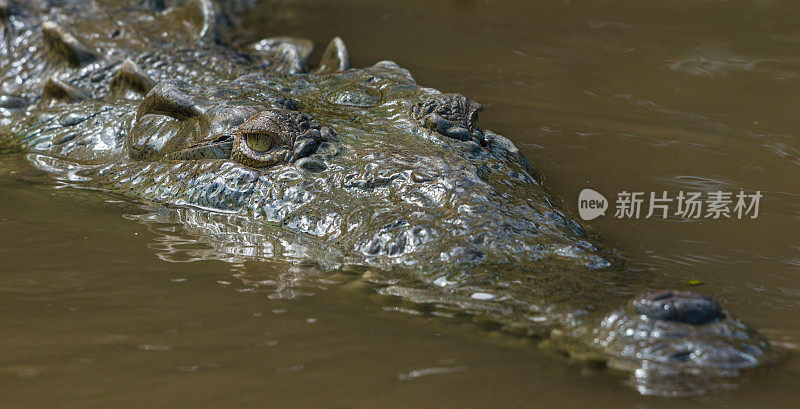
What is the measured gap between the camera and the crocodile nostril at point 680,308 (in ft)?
9.21

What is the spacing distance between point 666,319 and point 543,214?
1.26 m

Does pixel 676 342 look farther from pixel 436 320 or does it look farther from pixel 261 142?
pixel 261 142

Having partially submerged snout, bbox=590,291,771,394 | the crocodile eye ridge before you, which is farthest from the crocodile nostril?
the crocodile eye ridge

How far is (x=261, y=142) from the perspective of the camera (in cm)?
451

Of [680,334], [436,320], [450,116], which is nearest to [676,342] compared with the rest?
[680,334]

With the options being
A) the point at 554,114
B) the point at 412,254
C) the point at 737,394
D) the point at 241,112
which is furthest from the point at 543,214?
the point at 554,114

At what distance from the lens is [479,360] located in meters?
2.97

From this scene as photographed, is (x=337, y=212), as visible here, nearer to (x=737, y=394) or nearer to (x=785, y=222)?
(x=737, y=394)

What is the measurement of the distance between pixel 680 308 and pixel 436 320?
906mm

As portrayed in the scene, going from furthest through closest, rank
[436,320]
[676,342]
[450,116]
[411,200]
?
[450,116] < [411,200] < [436,320] < [676,342]

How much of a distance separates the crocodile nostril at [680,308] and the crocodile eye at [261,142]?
7.52 ft

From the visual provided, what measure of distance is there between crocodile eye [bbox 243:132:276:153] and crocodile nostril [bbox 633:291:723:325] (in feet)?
7.52

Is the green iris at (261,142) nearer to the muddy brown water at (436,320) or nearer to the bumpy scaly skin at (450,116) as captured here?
the muddy brown water at (436,320)

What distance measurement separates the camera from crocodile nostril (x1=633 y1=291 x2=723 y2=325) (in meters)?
2.81
